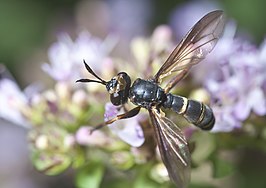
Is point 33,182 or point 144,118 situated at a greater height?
point 33,182

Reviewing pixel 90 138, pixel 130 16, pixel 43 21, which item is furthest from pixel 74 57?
pixel 130 16

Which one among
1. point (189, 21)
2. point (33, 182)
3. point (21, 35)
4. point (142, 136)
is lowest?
point (142, 136)

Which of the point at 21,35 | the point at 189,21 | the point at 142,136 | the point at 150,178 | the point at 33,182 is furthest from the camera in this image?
the point at 21,35

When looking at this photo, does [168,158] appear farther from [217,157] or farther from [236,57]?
[236,57]

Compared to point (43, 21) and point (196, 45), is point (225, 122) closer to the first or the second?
point (196, 45)

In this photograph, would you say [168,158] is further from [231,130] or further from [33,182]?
[33,182]

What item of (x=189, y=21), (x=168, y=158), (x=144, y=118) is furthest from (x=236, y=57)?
(x=189, y=21)

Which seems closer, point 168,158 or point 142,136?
point 168,158

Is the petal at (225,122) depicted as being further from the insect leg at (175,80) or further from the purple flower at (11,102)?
the purple flower at (11,102)

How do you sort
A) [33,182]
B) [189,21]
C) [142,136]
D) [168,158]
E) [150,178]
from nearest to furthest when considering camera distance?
[168,158]
[142,136]
[150,178]
[33,182]
[189,21]
